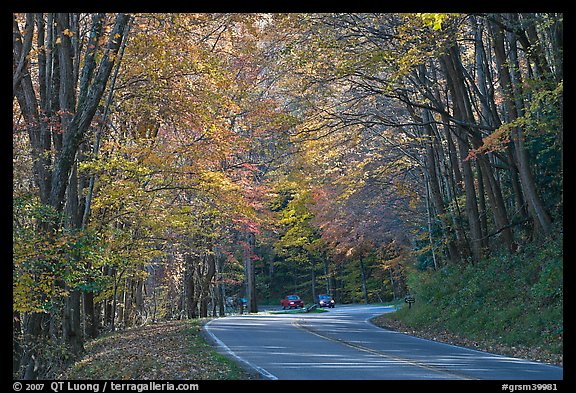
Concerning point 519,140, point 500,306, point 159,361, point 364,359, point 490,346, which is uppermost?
point 519,140

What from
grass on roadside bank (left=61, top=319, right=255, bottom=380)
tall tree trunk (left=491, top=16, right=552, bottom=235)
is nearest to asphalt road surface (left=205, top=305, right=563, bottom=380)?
grass on roadside bank (left=61, top=319, right=255, bottom=380)

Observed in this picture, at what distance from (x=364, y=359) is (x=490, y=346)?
17.4ft

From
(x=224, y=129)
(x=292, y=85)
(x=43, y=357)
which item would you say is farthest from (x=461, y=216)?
(x=43, y=357)

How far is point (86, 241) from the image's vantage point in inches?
579

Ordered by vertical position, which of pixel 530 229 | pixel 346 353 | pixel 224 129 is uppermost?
pixel 224 129

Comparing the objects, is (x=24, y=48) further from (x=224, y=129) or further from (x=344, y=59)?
(x=344, y=59)

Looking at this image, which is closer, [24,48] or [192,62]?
[24,48]

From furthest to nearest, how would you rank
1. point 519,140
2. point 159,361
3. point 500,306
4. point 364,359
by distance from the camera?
point 500,306, point 519,140, point 364,359, point 159,361

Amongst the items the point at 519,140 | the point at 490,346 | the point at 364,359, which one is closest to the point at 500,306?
the point at 490,346

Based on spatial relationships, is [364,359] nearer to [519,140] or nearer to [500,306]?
[500,306]

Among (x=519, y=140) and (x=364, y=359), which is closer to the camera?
(x=364, y=359)

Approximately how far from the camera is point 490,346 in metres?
18.1

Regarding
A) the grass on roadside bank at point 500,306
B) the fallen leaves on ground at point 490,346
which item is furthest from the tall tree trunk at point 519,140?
the fallen leaves on ground at point 490,346

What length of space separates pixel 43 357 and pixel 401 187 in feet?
73.9
